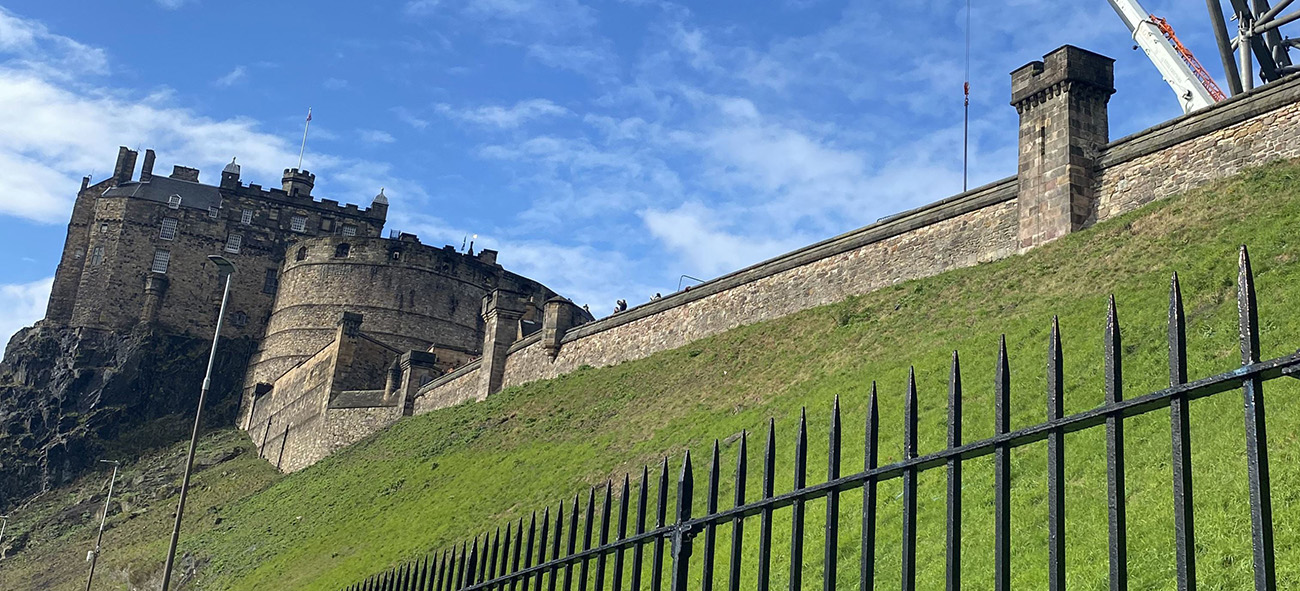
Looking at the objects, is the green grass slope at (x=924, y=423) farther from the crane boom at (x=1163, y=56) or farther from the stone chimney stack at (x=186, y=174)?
the stone chimney stack at (x=186, y=174)

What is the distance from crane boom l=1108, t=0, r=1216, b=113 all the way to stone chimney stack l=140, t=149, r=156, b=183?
54104 mm

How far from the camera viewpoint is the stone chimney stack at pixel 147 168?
68250mm

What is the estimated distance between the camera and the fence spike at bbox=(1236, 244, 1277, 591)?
8.28 ft

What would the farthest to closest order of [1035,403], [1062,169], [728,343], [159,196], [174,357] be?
[159,196], [174,357], [728,343], [1062,169], [1035,403]

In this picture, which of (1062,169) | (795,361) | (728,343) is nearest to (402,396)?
(728,343)

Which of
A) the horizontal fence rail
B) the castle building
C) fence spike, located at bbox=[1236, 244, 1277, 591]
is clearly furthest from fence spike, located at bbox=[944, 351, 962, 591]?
the castle building

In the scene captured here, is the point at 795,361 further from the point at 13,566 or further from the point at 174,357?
the point at 174,357

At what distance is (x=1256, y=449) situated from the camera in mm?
2596

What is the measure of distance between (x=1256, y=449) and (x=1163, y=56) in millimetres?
29540

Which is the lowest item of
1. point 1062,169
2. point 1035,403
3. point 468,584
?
point 468,584

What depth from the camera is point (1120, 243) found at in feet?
59.1

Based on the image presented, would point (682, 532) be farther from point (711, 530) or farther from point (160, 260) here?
point (160, 260)

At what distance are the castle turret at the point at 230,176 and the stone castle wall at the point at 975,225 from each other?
41.8 metres

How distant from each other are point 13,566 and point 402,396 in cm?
1356
